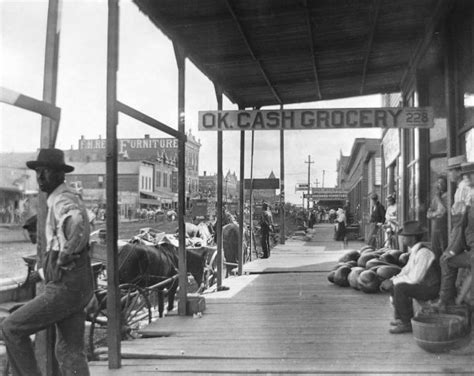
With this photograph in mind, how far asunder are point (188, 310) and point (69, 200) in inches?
159

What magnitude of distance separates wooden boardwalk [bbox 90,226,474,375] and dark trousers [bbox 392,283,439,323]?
25 centimetres

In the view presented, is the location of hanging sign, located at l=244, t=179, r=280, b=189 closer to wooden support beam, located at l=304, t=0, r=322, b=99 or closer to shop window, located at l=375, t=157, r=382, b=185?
wooden support beam, located at l=304, t=0, r=322, b=99

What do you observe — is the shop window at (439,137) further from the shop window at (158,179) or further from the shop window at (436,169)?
the shop window at (158,179)

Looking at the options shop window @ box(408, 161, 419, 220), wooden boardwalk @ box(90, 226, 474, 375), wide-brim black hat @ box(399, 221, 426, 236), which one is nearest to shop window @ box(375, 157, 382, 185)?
shop window @ box(408, 161, 419, 220)

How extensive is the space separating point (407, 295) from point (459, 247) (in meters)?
0.78

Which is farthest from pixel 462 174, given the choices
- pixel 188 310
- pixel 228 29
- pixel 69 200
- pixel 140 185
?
pixel 140 185

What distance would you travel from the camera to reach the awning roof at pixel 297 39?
6684 mm

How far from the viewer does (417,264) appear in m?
5.98

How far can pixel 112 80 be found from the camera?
17.2ft

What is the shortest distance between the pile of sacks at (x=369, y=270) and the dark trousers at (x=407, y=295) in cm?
298

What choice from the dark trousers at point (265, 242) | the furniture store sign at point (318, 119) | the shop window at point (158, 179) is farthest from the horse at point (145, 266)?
the shop window at point (158, 179)

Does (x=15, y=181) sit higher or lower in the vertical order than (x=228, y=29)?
lower

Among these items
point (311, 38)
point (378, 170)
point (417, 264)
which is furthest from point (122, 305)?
point (378, 170)

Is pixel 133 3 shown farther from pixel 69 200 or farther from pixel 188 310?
pixel 188 310
